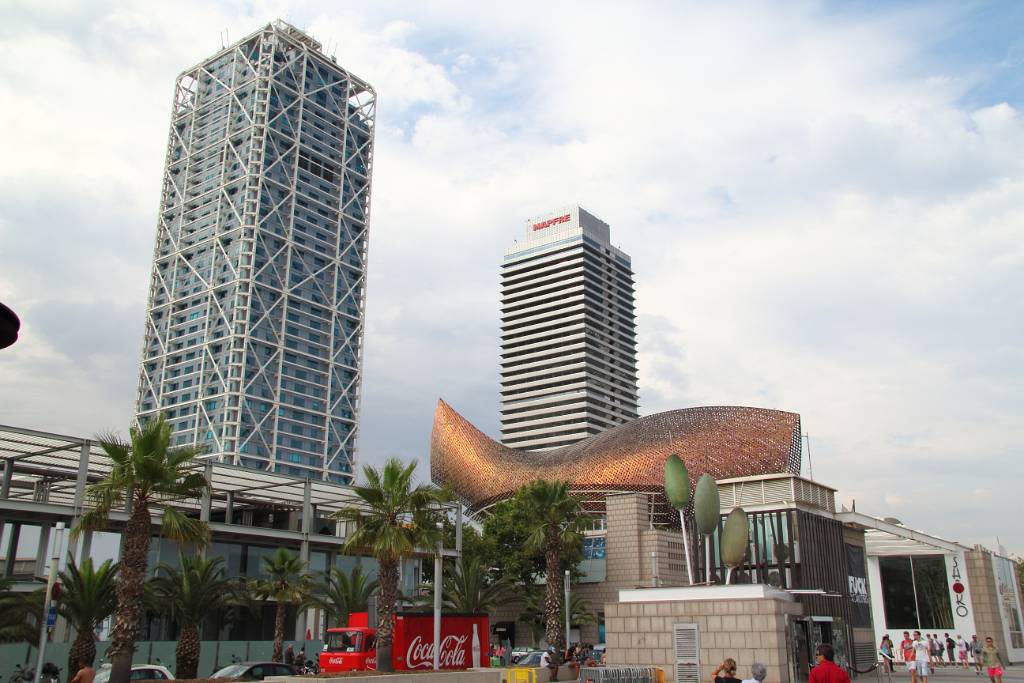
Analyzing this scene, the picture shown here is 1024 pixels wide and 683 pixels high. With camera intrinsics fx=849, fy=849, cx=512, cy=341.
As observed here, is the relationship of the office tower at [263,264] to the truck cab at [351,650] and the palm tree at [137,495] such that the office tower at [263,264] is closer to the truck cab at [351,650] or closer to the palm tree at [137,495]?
the truck cab at [351,650]

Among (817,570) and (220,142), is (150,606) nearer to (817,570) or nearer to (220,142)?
(817,570)

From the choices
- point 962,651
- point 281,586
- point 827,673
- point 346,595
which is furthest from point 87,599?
point 962,651

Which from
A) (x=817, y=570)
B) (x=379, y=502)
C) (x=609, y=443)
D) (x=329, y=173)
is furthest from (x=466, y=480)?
(x=329, y=173)

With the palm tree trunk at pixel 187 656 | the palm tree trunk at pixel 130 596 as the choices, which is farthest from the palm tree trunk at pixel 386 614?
the palm tree trunk at pixel 187 656

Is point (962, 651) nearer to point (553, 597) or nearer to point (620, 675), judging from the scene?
point (553, 597)

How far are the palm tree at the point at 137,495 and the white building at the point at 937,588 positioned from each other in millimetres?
31258

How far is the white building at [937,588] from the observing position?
41719 mm

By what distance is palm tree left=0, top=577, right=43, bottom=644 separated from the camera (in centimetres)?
2608

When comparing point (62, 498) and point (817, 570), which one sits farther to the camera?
point (62, 498)

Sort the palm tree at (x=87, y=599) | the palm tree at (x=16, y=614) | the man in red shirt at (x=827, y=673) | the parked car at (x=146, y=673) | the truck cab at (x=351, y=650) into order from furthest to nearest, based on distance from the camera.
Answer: the truck cab at (x=351, y=650)
the palm tree at (x=16, y=614)
the palm tree at (x=87, y=599)
the parked car at (x=146, y=673)
the man in red shirt at (x=827, y=673)

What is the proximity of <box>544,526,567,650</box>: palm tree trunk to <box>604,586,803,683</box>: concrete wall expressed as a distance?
9999 millimetres

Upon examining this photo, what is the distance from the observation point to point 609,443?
6694 cm

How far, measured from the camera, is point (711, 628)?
854 inches

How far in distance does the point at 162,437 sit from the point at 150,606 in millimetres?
11334
